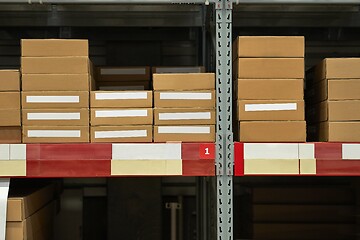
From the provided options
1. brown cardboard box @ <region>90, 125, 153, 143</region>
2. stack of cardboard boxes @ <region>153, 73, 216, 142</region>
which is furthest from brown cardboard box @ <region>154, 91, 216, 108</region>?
brown cardboard box @ <region>90, 125, 153, 143</region>

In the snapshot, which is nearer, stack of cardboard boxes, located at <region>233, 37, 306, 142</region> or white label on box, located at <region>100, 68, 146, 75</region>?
stack of cardboard boxes, located at <region>233, 37, 306, 142</region>

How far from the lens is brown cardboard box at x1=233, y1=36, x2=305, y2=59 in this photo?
5.93 feet

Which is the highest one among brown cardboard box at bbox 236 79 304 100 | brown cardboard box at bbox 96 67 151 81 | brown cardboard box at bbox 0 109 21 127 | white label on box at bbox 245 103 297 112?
brown cardboard box at bbox 96 67 151 81

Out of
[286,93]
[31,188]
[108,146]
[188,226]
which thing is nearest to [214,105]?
[286,93]

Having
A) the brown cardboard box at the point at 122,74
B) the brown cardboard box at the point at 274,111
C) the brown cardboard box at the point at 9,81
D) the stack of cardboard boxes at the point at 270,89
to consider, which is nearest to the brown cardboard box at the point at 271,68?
the stack of cardboard boxes at the point at 270,89

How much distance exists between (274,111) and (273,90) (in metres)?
0.09

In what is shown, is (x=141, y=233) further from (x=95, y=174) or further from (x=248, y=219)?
(x=95, y=174)

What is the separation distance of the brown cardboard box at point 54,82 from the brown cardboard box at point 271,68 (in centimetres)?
68

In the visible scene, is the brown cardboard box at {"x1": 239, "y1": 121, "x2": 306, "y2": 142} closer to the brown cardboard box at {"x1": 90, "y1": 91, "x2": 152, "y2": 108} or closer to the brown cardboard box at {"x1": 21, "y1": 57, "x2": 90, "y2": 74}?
the brown cardboard box at {"x1": 90, "y1": 91, "x2": 152, "y2": 108}

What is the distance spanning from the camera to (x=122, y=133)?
179 centimetres

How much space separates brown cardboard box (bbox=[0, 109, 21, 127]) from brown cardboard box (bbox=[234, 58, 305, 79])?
96 centimetres

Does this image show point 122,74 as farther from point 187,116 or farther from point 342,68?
point 342,68

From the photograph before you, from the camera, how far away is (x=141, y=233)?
2.74m

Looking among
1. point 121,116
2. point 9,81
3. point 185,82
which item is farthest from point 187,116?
point 9,81
